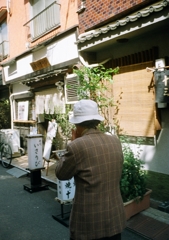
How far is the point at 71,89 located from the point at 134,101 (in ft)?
9.75

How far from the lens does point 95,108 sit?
264 centimetres

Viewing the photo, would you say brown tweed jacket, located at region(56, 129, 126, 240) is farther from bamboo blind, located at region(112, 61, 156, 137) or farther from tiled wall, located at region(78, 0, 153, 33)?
tiled wall, located at region(78, 0, 153, 33)

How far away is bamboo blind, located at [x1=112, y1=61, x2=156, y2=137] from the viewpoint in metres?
6.37

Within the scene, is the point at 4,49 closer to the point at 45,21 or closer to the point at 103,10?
the point at 45,21

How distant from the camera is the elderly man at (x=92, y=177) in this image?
8.07 ft

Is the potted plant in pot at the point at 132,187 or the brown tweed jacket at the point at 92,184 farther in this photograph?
the potted plant in pot at the point at 132,187

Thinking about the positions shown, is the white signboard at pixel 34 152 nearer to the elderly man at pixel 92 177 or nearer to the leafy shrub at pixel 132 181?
the leafy shrub at pixel 132 181

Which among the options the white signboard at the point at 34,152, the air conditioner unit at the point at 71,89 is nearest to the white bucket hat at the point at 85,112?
the white signboard at the point at 34,152

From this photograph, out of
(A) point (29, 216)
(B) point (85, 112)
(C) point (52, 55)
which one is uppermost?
(C) point (52, 55)

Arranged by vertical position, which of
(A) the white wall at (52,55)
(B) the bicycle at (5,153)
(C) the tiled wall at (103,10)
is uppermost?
(C) the tiled wall at (103,10)

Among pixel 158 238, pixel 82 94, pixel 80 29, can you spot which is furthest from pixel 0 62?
pixel 158 238

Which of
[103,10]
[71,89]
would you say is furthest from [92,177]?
[71,89]

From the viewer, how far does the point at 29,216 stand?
582 centimetres

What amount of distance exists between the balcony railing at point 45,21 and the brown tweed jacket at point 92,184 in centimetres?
881
